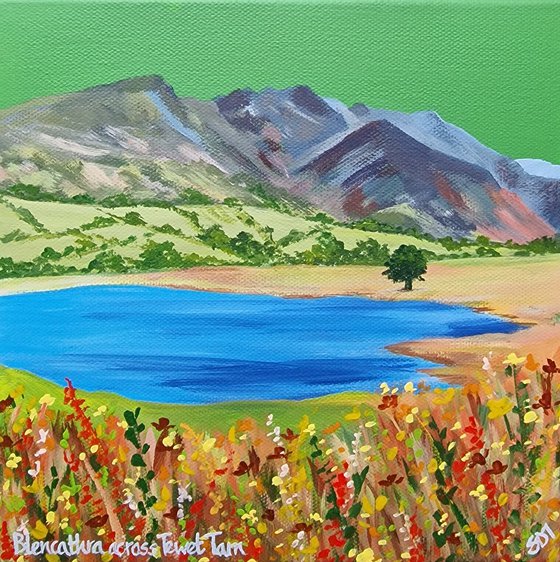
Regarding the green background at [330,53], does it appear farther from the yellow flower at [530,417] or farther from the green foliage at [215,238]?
the yellow flower at [530,417]

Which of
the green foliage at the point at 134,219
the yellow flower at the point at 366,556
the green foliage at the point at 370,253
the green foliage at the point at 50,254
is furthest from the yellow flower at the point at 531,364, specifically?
the green foliage at the point at 50,254

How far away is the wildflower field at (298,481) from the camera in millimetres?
1209

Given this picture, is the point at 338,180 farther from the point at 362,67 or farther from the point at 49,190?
the point at 49,190

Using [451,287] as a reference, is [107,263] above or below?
above

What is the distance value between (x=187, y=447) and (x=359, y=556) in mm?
Result: 357

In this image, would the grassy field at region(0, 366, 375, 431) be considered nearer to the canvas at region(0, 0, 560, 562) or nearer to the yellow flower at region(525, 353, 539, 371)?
the canvas at region(0, 0, 560, 562)

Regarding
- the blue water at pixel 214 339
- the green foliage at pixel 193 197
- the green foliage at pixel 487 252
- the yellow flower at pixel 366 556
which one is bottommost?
the yellow flower at pixel 366 556

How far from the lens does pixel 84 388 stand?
4.06 ft

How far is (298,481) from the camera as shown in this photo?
3.98ft

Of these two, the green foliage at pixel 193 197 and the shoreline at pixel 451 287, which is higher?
the green foliage at pixel 193 197

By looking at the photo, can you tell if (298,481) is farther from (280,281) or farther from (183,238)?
(183,238)

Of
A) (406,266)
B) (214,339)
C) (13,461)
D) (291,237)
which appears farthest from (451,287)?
(13,461)

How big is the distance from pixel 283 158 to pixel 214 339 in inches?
14.2
